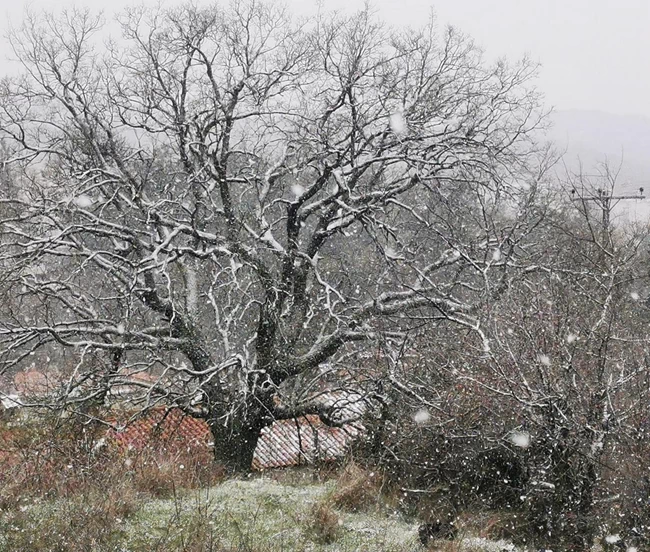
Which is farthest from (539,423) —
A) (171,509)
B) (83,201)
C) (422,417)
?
(83,201)

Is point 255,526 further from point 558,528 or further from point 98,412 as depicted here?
point 98,412

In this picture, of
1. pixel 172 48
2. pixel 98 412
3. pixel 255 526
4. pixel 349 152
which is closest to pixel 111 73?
pixel 172 48

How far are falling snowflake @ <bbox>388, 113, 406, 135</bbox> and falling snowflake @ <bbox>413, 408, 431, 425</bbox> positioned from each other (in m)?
5.03

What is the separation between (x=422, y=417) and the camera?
6801 millimetres

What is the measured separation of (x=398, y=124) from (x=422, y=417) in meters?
5.25

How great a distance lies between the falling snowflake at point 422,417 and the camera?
6.75 metres

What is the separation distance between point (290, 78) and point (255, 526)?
298 inches

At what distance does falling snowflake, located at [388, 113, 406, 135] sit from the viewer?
10.4m

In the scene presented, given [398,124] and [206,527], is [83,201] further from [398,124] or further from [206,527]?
[206,527]

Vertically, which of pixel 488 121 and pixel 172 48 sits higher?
pixel 172 48

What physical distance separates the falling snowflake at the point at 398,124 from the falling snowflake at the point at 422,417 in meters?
5.03

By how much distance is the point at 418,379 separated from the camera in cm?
771

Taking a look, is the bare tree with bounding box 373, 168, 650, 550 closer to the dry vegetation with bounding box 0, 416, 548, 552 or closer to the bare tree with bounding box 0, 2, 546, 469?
the dry vegetation with bounding box 0, 416, 548, 552

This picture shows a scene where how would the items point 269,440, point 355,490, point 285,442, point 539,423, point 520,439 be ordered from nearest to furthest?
1. point 539,423
2. point 520,439
3. point 355,490
4. point 269,440
5. point 285,442
